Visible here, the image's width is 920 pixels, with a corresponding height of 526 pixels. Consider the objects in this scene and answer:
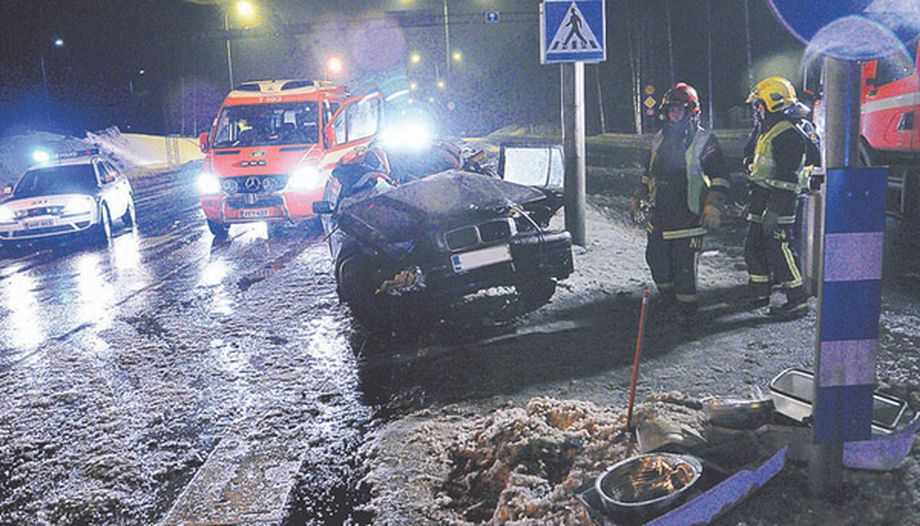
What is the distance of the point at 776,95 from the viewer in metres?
6.06

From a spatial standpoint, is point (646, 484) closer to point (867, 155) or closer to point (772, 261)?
point (772, 261)

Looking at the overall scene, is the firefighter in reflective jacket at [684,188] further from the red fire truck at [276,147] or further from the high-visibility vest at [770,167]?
the red fire truck at [276,147]

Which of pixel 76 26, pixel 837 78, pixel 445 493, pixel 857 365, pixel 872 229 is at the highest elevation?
pixel 76 26

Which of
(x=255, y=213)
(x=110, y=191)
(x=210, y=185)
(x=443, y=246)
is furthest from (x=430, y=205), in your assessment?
(x=110, y=191)

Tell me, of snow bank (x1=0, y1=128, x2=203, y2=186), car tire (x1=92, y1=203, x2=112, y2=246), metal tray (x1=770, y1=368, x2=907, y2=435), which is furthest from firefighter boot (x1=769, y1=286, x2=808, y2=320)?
snow bank (x1=0, y1=128, x2=203, y2=186)

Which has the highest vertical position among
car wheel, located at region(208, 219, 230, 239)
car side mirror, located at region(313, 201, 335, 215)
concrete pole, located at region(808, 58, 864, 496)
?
concrete pole, located at region(808, 58, 864, 496)

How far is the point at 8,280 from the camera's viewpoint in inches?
395

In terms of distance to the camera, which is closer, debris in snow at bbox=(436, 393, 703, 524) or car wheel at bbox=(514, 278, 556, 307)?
debris in snow at bbox=(436, 393, 703, 524)

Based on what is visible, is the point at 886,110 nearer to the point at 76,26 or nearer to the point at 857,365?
the point at 857,365

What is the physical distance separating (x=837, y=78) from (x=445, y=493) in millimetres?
2441

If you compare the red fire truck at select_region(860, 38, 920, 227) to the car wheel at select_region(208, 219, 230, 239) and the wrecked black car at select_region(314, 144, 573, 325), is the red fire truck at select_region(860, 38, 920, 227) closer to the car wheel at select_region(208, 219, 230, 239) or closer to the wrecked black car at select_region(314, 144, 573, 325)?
the wrecked black car at select_region(314, 144, 573, 325)

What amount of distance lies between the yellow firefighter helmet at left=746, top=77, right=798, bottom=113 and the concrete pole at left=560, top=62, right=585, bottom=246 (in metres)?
2.74

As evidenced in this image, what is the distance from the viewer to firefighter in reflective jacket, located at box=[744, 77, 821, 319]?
6.05m

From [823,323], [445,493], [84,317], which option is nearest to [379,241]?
[445,493]
